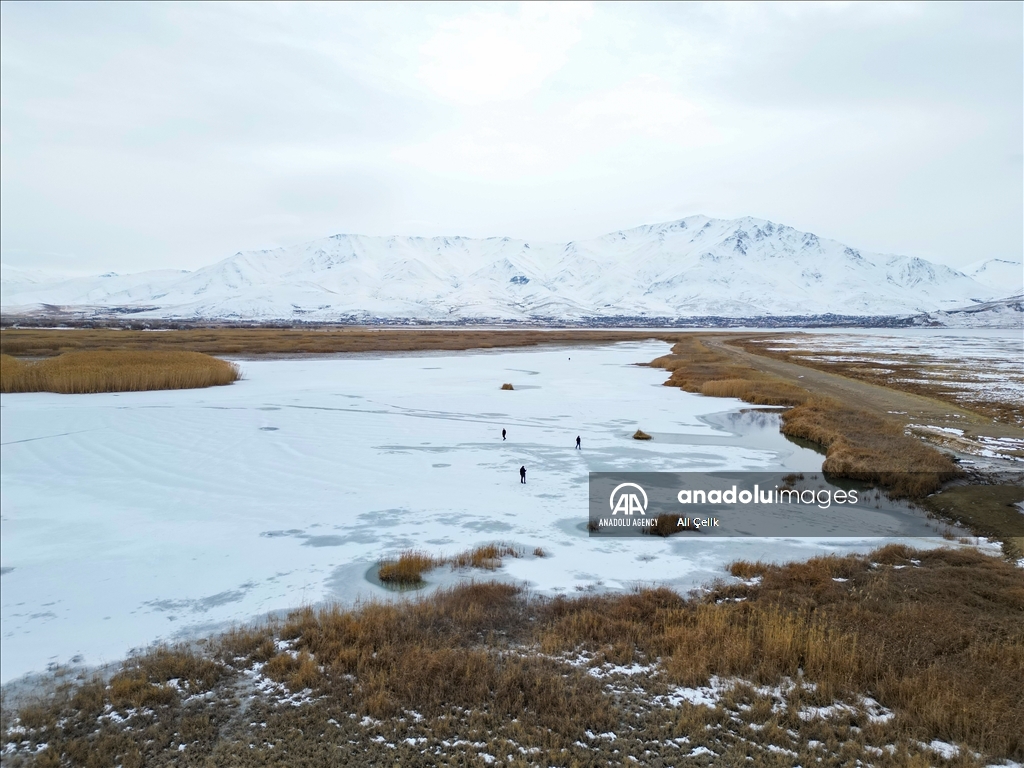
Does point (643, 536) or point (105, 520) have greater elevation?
point (105, 520)

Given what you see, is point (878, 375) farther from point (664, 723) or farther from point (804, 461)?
point (664, 723)

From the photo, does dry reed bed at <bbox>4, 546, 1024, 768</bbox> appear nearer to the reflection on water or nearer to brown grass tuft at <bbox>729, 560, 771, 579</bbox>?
Result: brown grass tuft at <bbox>729, 560, 771, 579</bbox>

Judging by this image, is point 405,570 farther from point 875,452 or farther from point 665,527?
point 875,452

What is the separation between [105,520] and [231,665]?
6640 mm

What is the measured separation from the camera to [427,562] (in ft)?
38.6

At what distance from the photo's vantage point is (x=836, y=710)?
282 inches

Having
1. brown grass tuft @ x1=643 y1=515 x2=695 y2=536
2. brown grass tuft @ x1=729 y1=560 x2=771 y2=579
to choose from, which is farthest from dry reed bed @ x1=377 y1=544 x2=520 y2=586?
brown grass tuft @ x1=729 y1=560 x2=771 y2=579

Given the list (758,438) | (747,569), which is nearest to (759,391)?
(758,438)

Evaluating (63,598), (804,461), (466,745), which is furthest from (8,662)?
(804,461)

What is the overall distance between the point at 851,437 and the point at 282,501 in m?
21.1

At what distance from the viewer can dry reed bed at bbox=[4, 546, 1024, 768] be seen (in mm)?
6523

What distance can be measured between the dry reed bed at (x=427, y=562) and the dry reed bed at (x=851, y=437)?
1260 centimetres

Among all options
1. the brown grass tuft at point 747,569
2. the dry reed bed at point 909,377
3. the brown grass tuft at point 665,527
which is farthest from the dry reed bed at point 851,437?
the brown grass tuft at point 747,569

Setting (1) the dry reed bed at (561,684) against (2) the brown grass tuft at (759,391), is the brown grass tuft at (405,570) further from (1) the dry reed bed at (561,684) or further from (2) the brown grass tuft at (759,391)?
(2) the brown grass tuft at (759,391)
